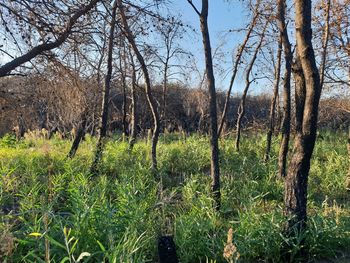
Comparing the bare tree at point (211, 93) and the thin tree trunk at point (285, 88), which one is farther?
the thin tree trunk at point (285, 88)

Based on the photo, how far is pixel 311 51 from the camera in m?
4.44

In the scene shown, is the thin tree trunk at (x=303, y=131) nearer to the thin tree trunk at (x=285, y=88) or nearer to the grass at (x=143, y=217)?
the grass at (x=143, y=217)

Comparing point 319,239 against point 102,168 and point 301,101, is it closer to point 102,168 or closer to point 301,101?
point 301,101

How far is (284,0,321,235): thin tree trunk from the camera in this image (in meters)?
4.43

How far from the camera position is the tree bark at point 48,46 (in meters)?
5.46

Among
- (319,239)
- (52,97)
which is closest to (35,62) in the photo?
(52,97)

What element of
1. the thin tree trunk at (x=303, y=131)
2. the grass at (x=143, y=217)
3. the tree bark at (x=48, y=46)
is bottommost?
the grass at (x=143, y=217)

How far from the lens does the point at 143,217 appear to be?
460cm

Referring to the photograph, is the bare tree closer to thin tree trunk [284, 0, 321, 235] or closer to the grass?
the grass

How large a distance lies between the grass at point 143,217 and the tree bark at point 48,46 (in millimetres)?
1711

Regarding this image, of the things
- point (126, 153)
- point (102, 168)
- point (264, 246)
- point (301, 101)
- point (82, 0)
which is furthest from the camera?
point (126, 153)

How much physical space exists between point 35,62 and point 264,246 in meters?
4.74

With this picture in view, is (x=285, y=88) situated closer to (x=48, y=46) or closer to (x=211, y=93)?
(x=211, y=93)

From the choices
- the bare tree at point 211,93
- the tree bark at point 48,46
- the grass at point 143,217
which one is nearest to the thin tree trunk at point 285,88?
the grass at point 143,217
